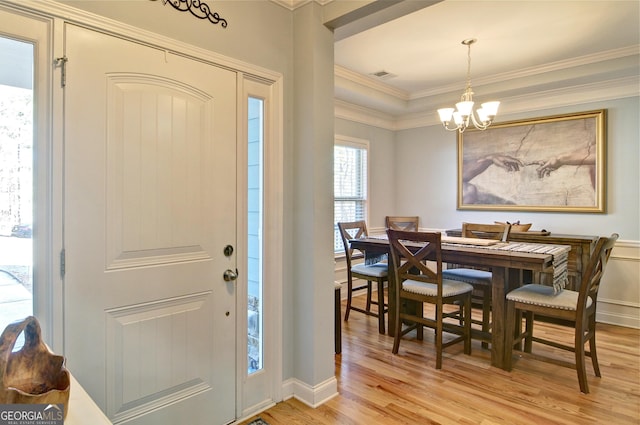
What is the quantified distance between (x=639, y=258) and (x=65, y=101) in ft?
16.6

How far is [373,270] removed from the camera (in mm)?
3852

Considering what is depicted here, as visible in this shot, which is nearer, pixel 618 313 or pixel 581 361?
pixel 581 361

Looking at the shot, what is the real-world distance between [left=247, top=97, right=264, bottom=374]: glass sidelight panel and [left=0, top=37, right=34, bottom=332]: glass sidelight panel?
106 centimetres

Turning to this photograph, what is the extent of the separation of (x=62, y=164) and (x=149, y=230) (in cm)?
47

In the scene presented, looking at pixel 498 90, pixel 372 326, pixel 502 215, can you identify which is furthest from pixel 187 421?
pixel 498 90

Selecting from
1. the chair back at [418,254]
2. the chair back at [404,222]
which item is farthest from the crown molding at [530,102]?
the chair back at [418,254]

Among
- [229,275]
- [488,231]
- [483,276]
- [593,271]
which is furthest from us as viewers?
[488,231]

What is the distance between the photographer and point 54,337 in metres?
1.52

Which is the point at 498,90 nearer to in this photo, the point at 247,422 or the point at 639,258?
the point at 639,258

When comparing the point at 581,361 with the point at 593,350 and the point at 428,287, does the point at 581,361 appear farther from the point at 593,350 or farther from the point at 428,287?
the point at 428,287

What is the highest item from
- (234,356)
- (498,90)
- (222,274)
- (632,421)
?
(498,90)

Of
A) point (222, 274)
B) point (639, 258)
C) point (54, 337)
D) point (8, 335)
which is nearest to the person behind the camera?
point (8, 335)

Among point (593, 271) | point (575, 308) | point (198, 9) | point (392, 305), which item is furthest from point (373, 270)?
point (198, 9)

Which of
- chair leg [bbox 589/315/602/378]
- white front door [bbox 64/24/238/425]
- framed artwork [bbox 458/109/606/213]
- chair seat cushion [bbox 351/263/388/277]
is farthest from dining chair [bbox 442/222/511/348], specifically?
white front door [bbox 64/24/238/425]
